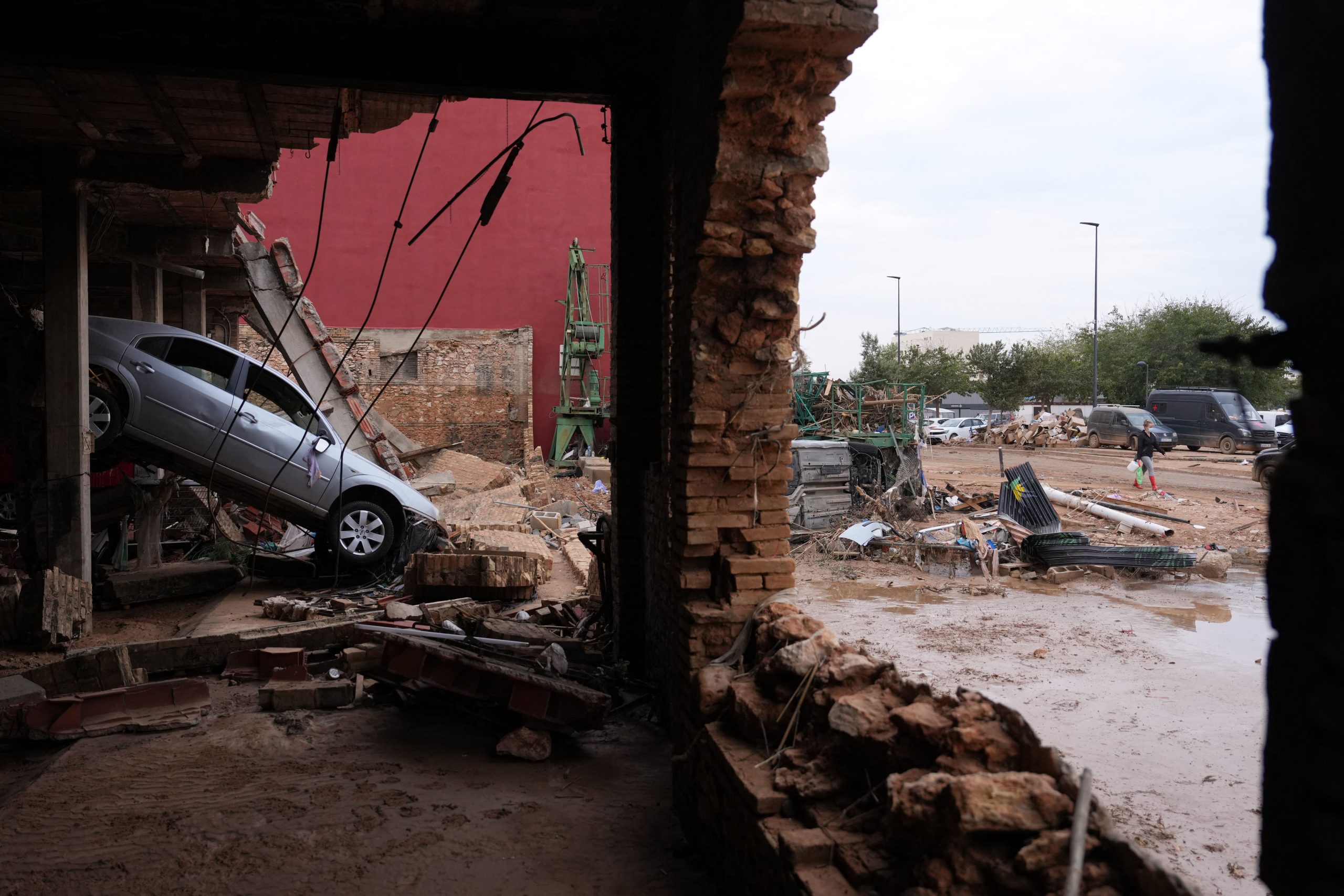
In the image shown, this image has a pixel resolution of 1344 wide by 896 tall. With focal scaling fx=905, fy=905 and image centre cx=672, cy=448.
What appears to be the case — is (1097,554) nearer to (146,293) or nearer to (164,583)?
(164,583)

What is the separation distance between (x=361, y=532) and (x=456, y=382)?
1222 centimetres

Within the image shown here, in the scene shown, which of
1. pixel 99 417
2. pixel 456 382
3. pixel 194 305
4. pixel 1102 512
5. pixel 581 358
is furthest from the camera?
pixel 456 382

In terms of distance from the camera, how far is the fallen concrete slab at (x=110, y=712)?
18.6ft

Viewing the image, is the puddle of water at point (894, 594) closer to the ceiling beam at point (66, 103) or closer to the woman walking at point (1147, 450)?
the woman walking at point (1147, 450)

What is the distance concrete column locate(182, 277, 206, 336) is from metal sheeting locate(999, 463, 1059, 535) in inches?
531

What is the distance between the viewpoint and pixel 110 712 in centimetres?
595

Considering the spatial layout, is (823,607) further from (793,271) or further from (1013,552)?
(793,271)

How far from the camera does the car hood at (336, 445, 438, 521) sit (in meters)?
10.7

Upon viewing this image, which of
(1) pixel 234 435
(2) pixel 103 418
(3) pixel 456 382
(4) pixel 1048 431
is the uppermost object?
(3) pixel 456 382

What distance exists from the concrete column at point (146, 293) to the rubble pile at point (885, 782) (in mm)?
10386

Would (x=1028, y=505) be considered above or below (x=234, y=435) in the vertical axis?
below

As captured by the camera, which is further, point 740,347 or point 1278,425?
point 1278,425

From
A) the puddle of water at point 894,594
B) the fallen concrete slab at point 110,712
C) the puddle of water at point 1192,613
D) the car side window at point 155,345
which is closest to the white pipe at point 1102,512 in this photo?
the puddle of water at point 1192,613

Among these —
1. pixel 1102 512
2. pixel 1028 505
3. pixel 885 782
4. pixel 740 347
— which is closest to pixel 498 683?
pixel 740 347
